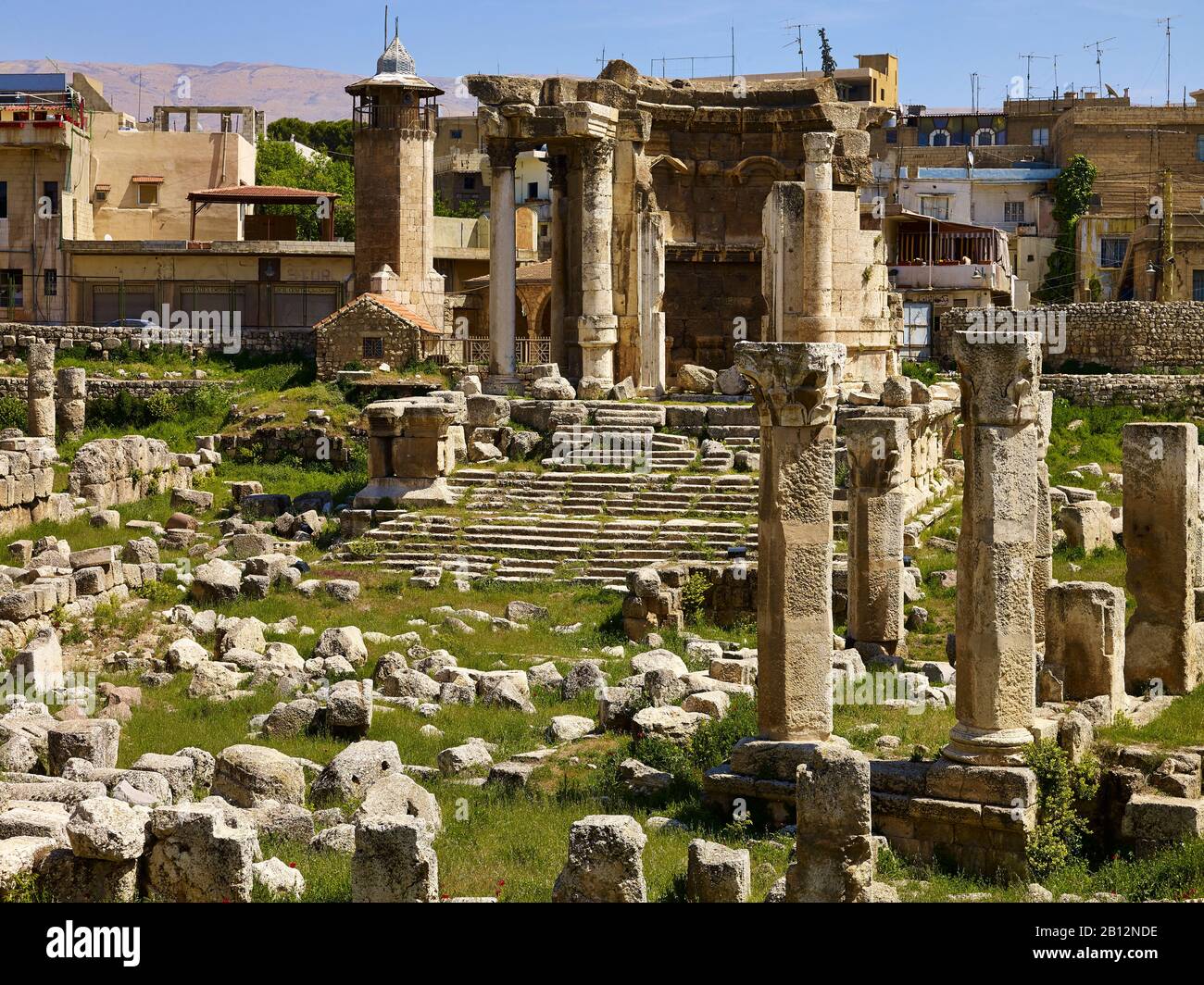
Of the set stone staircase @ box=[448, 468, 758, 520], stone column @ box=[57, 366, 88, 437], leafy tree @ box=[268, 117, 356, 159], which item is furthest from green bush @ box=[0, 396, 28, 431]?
leafy tree @ box=[268, 117, 356, 159]

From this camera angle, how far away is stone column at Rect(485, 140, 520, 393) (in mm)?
32062

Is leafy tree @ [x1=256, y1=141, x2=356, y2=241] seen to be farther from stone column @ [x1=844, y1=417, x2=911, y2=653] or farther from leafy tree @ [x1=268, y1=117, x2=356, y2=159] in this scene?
stone column @ [x1=844, y1=417, x2=911, y2=653]

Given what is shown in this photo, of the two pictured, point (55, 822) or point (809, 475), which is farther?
point (809, 475)

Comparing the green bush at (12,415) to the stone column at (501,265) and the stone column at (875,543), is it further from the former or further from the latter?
the stone column at (875,543)

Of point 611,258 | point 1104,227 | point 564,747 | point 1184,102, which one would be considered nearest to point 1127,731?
point 564,747

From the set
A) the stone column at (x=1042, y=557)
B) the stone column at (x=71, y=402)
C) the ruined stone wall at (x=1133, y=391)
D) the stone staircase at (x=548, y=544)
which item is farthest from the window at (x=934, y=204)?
the stone column at (x=1042, y=557)

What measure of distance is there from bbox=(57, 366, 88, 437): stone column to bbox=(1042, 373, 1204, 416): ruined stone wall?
20.1m

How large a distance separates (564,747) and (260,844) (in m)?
3.66

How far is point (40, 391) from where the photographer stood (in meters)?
32.8

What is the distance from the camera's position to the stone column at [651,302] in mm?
32219

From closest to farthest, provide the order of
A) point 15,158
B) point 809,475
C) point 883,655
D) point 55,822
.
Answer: point 55,822 < point 809,475 < point 883,655 < point 15,158

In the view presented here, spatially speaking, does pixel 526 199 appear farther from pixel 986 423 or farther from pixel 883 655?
pixel 986 423

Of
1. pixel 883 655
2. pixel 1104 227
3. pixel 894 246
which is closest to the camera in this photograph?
pixel 883 655

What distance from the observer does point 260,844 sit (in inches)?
469
